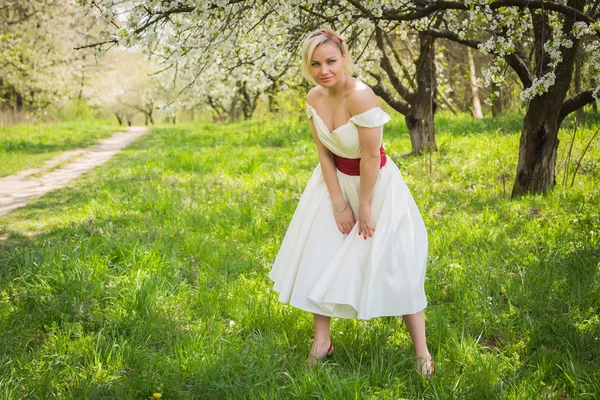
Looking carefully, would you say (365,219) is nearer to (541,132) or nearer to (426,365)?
(426,365)

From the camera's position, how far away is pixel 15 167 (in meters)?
10.3

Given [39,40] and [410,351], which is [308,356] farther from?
[39,40]

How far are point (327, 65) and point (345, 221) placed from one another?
0.85 metres

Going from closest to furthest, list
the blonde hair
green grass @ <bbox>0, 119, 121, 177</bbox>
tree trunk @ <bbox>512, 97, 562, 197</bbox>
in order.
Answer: the blonde hair < tree trunk @ <bbox>512, 97, 562, 197</bbox> < green grass @ <bbox>0, 119, 121, 177</bbox>

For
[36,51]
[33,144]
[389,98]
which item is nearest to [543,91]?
[389,98]

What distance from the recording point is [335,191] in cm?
286

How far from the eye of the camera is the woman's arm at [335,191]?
284 cm

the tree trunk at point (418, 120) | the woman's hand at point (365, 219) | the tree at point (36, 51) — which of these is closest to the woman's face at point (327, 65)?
the woman's hand at point (365, 219)

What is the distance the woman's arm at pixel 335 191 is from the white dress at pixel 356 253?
38 millimetres

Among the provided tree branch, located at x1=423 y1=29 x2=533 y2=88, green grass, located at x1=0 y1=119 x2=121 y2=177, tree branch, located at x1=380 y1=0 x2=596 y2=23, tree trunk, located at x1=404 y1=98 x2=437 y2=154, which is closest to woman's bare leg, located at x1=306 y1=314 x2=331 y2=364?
tree branch, located at x1=380 y1=0 x2=596 y2=23

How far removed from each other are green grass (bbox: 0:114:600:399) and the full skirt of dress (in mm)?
369

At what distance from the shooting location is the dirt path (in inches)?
294

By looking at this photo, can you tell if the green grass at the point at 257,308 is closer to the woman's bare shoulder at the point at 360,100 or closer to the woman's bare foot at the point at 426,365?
the woman's bare foot at the point at 426,365

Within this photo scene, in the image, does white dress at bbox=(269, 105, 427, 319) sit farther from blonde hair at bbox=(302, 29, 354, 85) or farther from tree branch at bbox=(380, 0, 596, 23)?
Result: tree branch at bbox=(380, 0, 596, 23)
